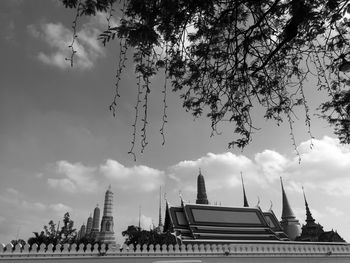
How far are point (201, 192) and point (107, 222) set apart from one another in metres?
17.4

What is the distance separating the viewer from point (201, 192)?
5575cm

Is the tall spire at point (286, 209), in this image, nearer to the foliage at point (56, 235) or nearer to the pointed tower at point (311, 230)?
the pointed tower at point (311, 230)

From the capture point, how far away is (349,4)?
12.4 ft

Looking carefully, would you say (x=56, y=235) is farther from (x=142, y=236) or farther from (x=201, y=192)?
(x=201, y=192)

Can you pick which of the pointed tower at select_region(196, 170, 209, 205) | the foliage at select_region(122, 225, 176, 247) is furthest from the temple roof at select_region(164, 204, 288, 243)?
the pointed tower at select_region(196, 170, 209, 205)

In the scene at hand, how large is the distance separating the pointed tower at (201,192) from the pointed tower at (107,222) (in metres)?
15.8

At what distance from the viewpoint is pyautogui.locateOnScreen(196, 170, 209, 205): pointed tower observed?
54350mm

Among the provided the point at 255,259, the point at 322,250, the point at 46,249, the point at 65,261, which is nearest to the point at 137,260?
the point at 65,261

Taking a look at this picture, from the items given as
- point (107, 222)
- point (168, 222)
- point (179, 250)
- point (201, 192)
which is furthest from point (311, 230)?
point (107, 222)

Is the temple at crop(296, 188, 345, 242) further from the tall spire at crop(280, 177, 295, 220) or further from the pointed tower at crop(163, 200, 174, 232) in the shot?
the pointed tower at crop(163, 200, 174, 232)

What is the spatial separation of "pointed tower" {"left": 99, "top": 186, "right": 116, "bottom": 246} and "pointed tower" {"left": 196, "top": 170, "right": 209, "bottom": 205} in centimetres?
1584

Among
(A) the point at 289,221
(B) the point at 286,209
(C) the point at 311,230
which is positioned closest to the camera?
(C) the point at 311,230

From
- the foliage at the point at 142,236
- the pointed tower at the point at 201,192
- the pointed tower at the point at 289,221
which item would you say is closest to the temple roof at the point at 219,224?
the foliage at the point at 142,236

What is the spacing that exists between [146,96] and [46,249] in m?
9.98
